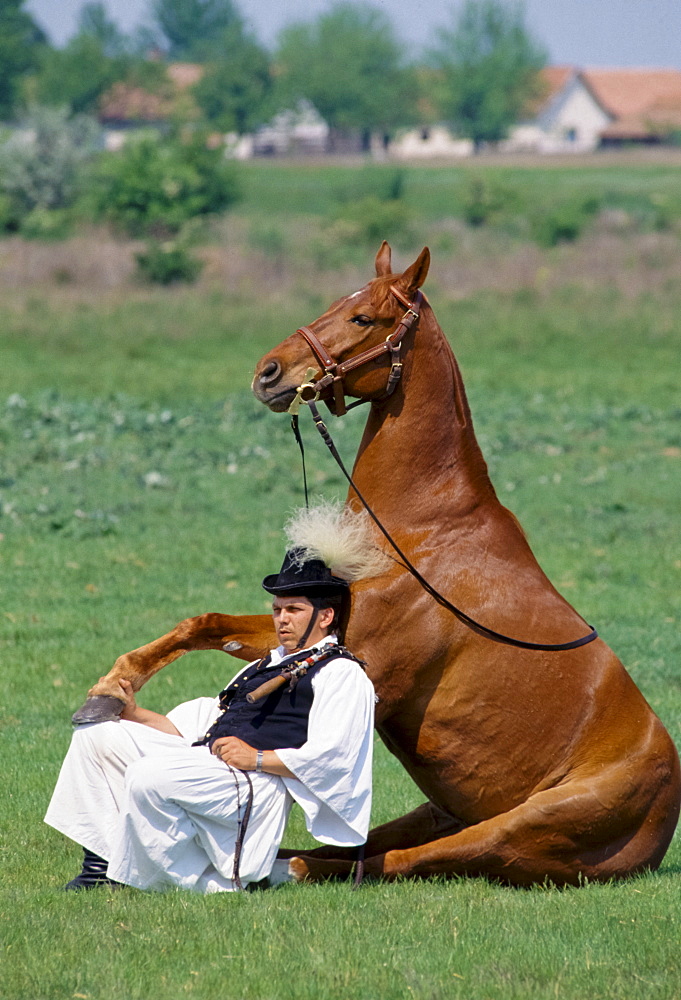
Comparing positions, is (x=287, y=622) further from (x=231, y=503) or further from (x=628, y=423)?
(x=628, y=423)

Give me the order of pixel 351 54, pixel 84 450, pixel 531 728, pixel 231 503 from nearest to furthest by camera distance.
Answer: pixel 531 728
pixel 231 503
pixel 84 450
pixel 351 54

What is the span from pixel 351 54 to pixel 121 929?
95378mm

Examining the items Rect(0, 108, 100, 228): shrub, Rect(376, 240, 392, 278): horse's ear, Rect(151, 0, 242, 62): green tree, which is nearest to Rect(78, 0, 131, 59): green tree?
Rect(151, 0, 242, 62): green tree

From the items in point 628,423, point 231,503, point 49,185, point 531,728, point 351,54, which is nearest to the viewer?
point 531,728

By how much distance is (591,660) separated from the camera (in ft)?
17.4

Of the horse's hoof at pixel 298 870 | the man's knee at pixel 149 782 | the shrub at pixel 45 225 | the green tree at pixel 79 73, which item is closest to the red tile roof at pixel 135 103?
the green tree at pixel 79 73

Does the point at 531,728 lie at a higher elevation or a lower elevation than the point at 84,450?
higher

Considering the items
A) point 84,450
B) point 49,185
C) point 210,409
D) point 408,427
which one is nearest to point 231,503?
point 84,450

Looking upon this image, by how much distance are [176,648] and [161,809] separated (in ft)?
2.08

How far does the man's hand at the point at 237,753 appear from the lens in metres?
5.00

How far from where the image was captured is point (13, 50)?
8250cm

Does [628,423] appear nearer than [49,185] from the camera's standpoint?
Yes

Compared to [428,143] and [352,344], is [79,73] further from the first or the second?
[352,344]

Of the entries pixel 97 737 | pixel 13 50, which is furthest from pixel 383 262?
pixel 13 50
